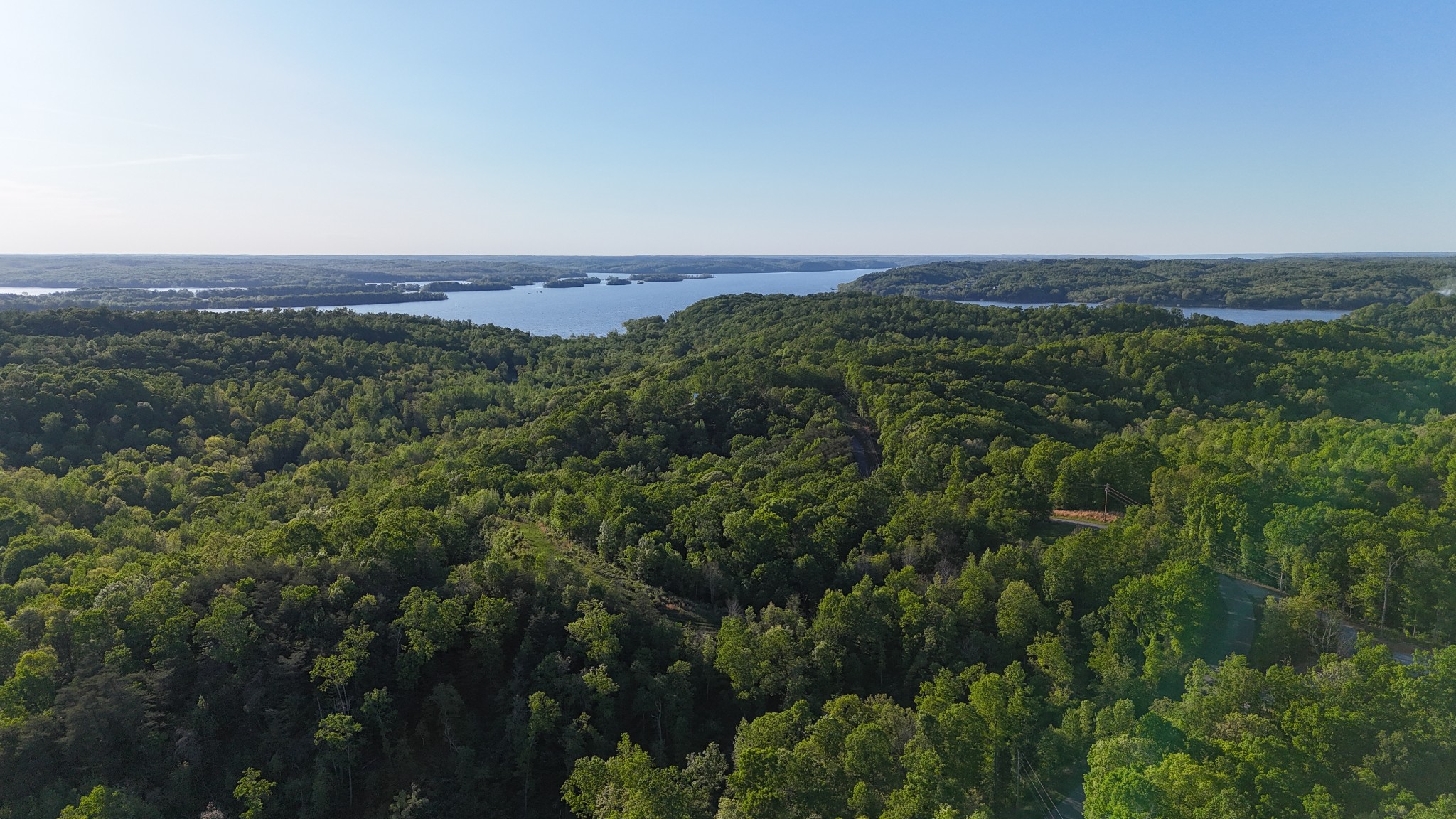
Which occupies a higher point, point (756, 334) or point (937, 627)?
point (756, 334)

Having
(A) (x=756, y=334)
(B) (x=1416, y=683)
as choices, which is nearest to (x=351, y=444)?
(A) (x=756, y=334)

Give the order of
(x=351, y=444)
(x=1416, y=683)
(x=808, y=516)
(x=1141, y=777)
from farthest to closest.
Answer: (x=351, y=444) → (x=808, y=516) → (x=1416, y=683) → (x=1141, y=777)

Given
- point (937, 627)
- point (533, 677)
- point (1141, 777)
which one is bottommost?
point (533, 677)

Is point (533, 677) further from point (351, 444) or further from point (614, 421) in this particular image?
point (351, 444)

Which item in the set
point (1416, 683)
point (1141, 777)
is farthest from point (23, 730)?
point (1416, 683)

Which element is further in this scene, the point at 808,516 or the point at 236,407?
the point at 236,407

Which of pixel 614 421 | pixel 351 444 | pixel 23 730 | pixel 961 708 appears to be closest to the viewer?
pixel 961 708

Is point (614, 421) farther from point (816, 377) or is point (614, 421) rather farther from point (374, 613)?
point (374, 613)
